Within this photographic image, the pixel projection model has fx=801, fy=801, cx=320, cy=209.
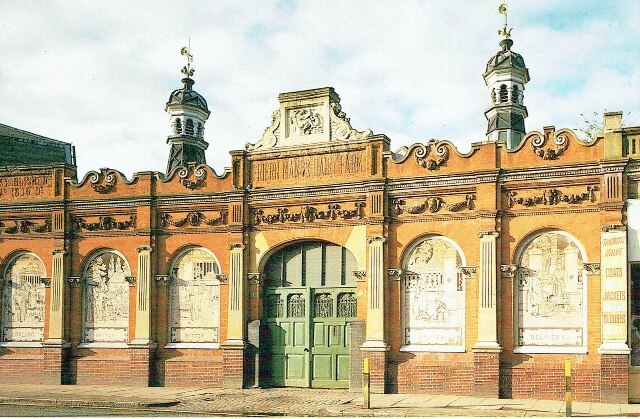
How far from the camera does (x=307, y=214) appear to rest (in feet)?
69.7

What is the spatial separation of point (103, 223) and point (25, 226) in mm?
2581

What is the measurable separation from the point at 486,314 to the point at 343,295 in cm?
397

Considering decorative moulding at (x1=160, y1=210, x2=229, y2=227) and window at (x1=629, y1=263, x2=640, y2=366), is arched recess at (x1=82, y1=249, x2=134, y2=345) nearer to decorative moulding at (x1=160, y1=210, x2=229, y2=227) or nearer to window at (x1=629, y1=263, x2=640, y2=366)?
decorative moulding at (x1=160, y1=210, x2=229, y2=227)

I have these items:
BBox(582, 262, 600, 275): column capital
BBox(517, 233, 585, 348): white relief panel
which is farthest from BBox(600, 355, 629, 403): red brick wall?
BBox(582, 262, 600, 275): column capital

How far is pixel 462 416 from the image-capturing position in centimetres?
1578

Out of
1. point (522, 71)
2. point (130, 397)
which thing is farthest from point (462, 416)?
point (522, 71)

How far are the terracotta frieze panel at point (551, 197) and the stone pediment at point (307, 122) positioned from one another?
4.28 m

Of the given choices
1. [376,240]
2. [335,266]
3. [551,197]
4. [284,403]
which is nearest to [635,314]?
[551,197]

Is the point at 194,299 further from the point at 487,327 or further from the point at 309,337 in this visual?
the point at 487,327

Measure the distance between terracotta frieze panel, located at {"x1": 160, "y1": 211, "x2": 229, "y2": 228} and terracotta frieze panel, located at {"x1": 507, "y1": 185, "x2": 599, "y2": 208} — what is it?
25.6 ft

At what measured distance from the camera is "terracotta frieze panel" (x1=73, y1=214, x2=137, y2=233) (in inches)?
904

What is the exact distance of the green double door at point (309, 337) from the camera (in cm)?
2091

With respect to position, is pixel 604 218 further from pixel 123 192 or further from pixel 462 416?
pixel 123 192

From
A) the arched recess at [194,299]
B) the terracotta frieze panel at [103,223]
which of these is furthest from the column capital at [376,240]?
the terracotta frieze panel at [103,223]
